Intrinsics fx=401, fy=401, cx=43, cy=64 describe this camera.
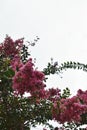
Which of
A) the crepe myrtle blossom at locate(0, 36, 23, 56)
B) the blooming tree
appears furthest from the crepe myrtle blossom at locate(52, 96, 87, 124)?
the crepe myrtle blossom at locate(0, 36, 23, 56)

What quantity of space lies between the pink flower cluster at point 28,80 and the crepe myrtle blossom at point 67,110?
0.36 m

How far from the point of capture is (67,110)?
5.08 metres

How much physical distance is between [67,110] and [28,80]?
2.28 feet

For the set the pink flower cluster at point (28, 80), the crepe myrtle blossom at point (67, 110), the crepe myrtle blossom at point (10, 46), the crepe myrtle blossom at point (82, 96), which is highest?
the crepe myrtle blossom at point (10, 46)

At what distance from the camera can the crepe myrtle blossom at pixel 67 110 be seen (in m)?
4.95

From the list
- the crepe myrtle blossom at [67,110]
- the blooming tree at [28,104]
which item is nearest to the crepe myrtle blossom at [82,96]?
the blooming tree at [28,104]

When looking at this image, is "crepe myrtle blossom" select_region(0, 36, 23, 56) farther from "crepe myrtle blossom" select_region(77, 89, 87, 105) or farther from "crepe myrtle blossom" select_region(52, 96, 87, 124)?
"crepe myrtle blossom" select_region(52, 96, 87, 124)

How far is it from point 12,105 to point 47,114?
0.48 meters

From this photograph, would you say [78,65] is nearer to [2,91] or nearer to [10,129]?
[2,91]

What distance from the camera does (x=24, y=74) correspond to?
4.81 metres

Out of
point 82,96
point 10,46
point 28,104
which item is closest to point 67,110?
point 28,104

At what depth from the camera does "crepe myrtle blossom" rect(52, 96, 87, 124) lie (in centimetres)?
495

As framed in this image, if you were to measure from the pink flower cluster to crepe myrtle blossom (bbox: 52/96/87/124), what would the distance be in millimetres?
355

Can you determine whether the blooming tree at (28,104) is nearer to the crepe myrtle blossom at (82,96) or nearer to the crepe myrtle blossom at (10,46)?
the crepe myrtle blossom at (82,96)
